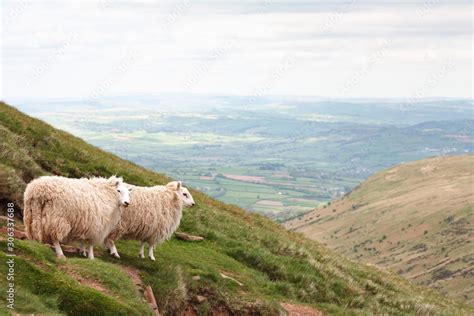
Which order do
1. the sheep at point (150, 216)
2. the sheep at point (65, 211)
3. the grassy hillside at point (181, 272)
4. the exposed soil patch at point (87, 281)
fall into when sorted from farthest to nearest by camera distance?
the sheep at point (150, 216) < the sheep at point (65, 211) < the exposed soil patch at point (87, 281) < the grassy hillside at point (181, 272)

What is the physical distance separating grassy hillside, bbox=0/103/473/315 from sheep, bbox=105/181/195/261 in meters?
0.72

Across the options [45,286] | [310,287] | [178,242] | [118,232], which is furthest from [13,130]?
[45,286]

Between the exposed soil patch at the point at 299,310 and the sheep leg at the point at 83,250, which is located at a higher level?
the sheep leg at the point at 83,250

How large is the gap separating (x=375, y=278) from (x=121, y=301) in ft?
69.5

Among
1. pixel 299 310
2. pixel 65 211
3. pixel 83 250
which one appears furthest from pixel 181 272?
pixel 65 211

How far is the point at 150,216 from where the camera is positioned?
73.3 ft

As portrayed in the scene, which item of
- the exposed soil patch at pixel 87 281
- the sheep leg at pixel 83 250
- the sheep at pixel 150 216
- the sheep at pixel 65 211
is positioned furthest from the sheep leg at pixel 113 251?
the exposed soil patch at pixel 87 281

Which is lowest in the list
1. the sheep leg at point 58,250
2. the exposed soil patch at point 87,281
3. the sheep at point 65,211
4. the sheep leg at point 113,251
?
the sheep leg at point 113,251

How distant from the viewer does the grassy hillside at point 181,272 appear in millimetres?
15812

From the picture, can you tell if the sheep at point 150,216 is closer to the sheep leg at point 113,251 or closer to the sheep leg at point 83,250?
the sheep leg at point 113,251

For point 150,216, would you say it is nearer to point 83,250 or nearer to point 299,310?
point 83,250

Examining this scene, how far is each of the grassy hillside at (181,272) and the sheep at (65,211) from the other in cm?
76

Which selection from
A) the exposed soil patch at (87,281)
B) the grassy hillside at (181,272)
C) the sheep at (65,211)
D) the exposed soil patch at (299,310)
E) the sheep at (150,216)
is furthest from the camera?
the exposed soil patch at (299,310)

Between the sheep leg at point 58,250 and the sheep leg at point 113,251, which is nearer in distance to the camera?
the sheep leg at point 58,250
